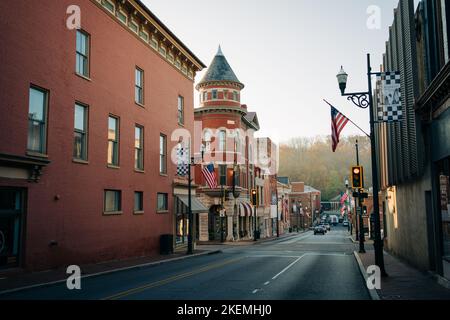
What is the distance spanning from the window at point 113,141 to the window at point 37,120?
531 centimetres

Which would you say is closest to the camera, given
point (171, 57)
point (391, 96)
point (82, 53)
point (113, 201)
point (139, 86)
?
point (391, 96)

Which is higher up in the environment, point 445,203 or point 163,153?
point 163,153

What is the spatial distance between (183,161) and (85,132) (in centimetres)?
1065

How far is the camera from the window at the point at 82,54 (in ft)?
70.5

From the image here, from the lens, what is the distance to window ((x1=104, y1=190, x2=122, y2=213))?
23469 mm

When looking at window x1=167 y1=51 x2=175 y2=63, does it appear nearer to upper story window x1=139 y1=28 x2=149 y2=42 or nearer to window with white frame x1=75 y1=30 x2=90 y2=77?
upper story window x1=139 y1=28 x2=149 y2=42

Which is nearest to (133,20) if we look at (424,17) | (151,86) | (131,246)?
(151,86)

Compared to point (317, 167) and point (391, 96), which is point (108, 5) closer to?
point (391, 96)


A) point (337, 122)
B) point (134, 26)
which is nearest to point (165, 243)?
point (134, 26)

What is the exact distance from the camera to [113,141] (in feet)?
79.8

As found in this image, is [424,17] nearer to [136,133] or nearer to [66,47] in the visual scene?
[66,47]

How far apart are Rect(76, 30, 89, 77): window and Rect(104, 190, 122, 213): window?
629cm

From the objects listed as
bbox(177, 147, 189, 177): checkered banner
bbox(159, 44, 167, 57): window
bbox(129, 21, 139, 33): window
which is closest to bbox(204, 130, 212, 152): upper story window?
bbox(177, 147, 189, 177): checkered banner
